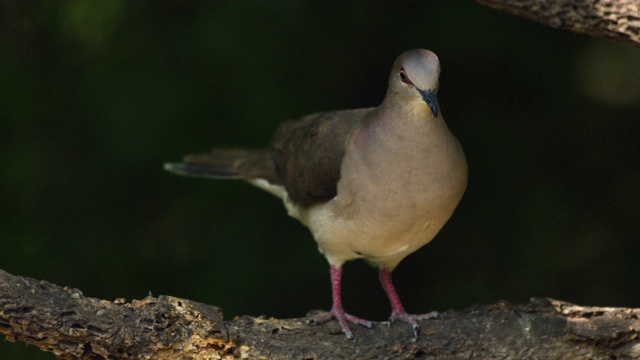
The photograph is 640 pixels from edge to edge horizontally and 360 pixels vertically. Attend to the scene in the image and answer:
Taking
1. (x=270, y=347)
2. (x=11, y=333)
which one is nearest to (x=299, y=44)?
(x=270, y=347)

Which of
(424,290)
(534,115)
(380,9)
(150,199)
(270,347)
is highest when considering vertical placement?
(380,9)

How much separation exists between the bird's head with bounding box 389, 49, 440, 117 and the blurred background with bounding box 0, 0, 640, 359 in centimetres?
135

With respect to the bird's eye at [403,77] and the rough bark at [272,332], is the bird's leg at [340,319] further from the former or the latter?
the bird's eye at [403,77]


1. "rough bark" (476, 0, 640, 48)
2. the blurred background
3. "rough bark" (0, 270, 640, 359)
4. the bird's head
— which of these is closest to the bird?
the bird's head

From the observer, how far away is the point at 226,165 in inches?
188

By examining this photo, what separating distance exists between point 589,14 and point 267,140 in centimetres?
193

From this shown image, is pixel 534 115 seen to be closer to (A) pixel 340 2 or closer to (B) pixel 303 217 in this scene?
(A) pixel 340 2

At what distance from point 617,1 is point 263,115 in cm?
197

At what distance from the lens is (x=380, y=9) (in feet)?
16.8

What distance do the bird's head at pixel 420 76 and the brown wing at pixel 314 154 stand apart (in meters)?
0.41

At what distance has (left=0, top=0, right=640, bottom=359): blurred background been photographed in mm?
4977

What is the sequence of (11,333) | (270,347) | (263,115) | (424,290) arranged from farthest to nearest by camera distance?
(424,290) < (263,115) < (270,347) < (11,333)

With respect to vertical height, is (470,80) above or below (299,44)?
below

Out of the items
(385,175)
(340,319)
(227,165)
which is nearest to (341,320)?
(340,319)
